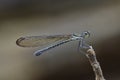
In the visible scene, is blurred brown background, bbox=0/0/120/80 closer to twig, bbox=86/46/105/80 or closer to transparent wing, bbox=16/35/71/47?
transparent wing, bbox=16/35/71/47

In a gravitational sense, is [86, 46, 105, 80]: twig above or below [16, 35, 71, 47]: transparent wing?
below

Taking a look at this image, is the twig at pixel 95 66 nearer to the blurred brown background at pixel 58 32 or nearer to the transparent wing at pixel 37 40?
the transparent wing at pixel 37 40

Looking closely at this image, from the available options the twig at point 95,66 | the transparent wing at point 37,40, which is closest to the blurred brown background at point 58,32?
the transparent wing at point 37,40

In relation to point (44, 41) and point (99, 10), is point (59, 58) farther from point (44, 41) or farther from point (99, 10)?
point (44, 41)

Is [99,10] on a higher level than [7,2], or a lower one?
lower

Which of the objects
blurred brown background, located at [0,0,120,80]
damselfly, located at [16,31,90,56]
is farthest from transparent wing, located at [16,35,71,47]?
blurred brown background, located at [0,0,120,80]

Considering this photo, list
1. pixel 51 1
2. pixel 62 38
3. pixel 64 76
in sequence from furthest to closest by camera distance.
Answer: pixel 51 1
pixel 64 76
pixel 62 38

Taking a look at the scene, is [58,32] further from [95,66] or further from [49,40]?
[95,66]

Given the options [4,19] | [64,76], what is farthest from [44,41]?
[4,19]
